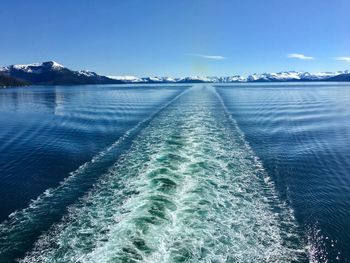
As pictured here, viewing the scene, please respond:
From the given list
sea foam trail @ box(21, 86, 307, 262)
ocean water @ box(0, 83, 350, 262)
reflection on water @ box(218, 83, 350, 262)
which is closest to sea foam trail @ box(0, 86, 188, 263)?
ocean water @ box(0, 83, 350, 262)

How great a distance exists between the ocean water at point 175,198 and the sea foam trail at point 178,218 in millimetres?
44

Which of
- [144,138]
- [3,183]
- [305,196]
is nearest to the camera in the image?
[305,196]

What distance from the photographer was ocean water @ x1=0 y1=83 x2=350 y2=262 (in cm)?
962

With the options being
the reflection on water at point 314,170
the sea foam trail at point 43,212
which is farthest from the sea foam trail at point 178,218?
the reflection on water at point 314,170

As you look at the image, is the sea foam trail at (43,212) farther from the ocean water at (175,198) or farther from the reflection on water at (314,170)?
the reflection on water at (314,170)

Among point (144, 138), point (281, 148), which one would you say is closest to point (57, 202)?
point (144, 138)

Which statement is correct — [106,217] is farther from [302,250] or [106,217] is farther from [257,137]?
[257,137]

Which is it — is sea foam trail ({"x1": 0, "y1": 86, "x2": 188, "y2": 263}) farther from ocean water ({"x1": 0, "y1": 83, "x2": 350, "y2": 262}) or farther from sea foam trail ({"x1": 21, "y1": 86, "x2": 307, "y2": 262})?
sea foam trail ({"x1": 21, "y1": 86, "x2": 307, "y2": 262})

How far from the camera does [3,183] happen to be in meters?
15.9

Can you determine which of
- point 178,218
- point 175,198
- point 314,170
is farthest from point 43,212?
point 314,170

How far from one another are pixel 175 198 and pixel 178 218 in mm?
1723

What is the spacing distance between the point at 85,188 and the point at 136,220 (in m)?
4.52

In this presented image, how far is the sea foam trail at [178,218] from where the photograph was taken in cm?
931

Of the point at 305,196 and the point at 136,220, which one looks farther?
the point at 305,196
